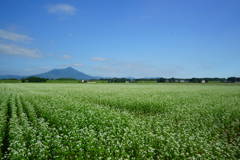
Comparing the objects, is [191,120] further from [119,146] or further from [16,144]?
[16,144]

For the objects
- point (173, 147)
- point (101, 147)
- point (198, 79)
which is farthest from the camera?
point (198, 79)

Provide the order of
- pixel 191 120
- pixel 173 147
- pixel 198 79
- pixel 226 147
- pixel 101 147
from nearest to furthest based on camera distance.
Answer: pixel 101 147 → pixel 173 147 → pixel 226 147 → pixel 191 120 → pixel 198 79

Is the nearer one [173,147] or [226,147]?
[173,147]

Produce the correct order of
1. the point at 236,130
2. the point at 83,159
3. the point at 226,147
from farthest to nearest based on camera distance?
1. the point at 236,130
2. the point at 226,147
3. the point at 83,159

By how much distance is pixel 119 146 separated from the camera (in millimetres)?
7078

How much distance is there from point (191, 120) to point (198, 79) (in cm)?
10915

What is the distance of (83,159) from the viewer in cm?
616

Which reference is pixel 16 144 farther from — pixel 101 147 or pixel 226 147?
pixel 226 147

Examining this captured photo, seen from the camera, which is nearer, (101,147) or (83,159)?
(83,159)

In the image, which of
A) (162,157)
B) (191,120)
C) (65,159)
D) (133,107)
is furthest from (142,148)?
(133,107)

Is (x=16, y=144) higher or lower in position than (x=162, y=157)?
higher

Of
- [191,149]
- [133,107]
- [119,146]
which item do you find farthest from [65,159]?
[133,107]

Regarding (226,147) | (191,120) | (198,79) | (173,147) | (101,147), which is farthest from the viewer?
(198,79)

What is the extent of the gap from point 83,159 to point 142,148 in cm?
259
